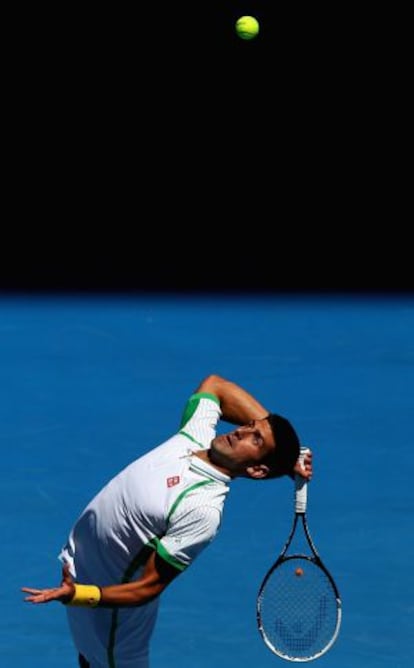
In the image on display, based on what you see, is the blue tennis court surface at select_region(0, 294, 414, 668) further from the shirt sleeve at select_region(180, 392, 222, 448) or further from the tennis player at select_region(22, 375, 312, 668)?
the shirt sleeve at select_region(180, 392, 222, 448)

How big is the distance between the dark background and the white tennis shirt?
7583 mm

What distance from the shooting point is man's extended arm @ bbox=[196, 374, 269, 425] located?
6.18 metres

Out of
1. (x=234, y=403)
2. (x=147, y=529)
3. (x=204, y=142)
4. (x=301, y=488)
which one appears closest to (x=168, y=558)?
(x=147, y=529)

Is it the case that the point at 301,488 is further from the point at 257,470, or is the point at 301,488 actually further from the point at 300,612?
the point at 300,612

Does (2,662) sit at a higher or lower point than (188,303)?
lower

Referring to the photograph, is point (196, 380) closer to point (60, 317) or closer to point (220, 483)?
point (60, 317)

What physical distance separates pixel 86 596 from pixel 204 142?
10678mm

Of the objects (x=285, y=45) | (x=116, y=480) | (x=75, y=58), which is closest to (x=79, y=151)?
(x=75, y=58)

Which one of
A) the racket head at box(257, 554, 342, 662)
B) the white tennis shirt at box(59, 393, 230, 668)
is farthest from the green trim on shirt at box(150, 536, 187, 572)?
the racket head at box(257, 554, 342, 662)

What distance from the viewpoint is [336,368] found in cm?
1068

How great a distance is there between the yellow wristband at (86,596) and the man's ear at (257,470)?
0.65 metres

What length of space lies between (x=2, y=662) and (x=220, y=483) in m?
1.83

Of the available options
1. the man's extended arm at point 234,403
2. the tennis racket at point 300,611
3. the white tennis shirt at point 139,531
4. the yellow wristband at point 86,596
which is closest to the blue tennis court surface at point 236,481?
the tennis racket at point 300,611

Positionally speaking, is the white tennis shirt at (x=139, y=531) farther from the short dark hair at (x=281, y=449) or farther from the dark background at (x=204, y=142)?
the dark background at (x=204, y=142)
